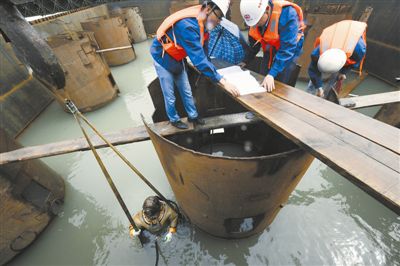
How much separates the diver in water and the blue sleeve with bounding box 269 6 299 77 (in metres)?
2.10

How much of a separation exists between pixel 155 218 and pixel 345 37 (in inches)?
138

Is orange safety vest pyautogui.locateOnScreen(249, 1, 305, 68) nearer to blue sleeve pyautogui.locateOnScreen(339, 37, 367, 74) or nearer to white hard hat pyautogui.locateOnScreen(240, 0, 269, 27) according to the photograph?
white hard hat pyautogui.locateOnScreen(240, 0, 269, 27)

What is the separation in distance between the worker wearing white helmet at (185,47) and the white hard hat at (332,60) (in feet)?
4.85

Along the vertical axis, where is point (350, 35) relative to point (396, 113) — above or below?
above

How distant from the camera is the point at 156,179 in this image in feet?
11.6

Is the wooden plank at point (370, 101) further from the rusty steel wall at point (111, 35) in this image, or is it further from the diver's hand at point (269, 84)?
the rusty steel wall at point (111, 35)

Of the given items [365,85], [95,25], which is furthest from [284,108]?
[95,25]

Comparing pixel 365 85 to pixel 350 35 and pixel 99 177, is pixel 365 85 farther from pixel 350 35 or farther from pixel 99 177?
pixel 99 177

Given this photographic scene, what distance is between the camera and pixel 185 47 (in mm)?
1972

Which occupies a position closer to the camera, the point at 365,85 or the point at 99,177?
the point at 99,177

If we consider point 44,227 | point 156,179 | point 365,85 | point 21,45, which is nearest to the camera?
point 21,45

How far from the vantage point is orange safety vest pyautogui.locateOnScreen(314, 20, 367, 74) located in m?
2.57

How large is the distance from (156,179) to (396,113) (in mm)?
4427

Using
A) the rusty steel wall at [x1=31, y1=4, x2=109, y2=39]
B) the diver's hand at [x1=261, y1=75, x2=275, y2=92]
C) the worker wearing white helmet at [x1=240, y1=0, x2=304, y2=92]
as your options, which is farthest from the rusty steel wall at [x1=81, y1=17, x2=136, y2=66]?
the diver's hand at [x1=261, y1=75, x2=275, y2=92]
